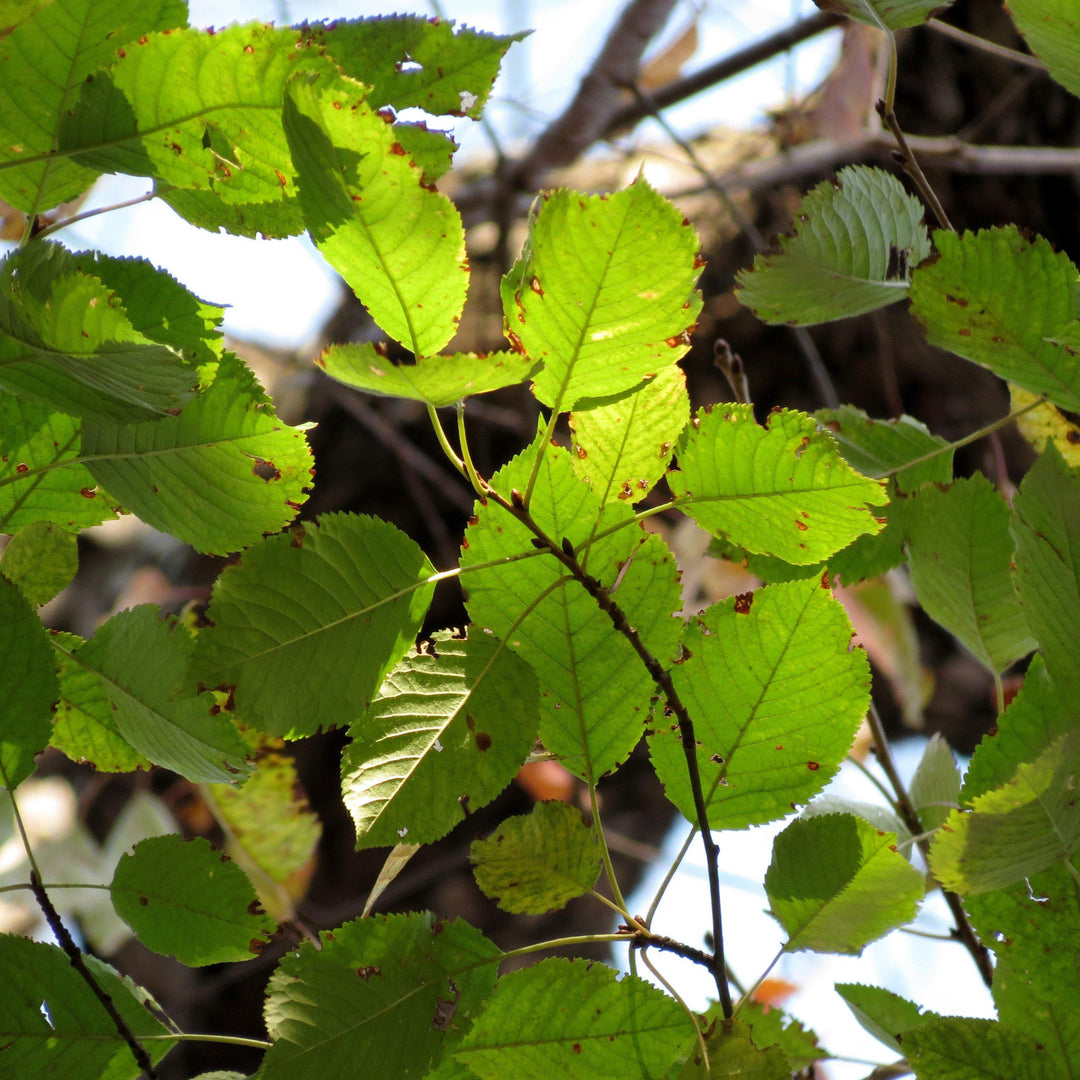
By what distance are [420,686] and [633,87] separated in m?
1.25

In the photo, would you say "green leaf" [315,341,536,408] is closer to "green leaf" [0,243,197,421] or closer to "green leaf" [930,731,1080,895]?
"green leaf" [0,243,197,421]

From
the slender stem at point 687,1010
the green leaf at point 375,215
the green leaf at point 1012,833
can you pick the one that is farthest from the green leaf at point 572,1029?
the green leaf at point 375,215

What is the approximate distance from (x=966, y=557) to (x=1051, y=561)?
0.46ft

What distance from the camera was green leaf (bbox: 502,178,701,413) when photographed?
30 centimetres

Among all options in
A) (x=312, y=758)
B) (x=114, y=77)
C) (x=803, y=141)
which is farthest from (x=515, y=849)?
(x=803, y=141)

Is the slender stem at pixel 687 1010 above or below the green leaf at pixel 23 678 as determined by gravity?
below

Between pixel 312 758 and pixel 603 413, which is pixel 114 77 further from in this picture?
pixel 312 758

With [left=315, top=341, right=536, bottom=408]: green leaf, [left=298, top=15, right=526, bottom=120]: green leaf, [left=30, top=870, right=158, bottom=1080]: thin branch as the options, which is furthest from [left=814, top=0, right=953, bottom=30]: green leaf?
[left=30, top=870, right=158, bottom=1080]: thin branch

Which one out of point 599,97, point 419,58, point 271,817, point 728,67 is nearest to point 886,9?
point 419,58

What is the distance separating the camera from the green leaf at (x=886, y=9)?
451 millimetres

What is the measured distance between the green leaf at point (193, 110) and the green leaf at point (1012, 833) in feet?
1.06

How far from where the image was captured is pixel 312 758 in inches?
70.7

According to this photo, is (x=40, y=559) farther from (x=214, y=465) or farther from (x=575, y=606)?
(x=575, y=606)

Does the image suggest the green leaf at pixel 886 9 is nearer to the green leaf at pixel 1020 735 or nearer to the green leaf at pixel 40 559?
the green leaf at pixel 1020 735
